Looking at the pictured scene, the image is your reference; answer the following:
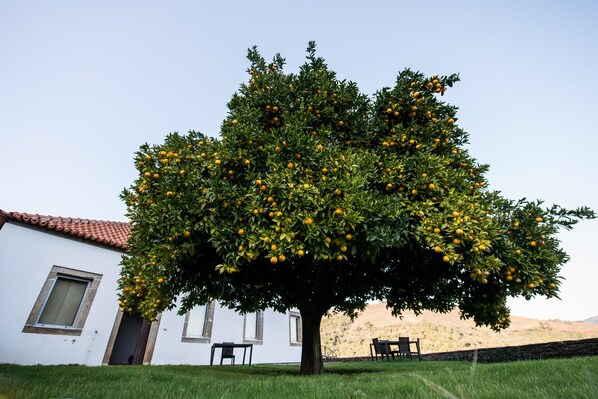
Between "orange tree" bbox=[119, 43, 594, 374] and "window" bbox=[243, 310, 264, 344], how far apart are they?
8764 mm

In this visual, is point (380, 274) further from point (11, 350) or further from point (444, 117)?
point (11, 350)

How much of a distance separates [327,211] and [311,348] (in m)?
4.77

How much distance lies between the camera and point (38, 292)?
10.9m

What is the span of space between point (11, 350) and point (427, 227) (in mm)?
13223

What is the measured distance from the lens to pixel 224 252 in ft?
20.0

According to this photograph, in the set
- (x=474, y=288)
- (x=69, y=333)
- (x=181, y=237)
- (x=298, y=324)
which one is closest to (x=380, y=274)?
(x=474, y=288)

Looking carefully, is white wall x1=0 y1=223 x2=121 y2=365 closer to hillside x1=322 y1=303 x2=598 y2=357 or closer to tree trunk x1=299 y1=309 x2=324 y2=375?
tree trunk x1=299 y1=309 x2=324 y2=375

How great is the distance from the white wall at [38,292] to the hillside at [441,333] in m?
20.1

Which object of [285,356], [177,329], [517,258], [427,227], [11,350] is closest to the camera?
[427,227]

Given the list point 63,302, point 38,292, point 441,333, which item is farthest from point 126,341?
point 441,333

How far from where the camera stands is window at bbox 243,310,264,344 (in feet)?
56.3

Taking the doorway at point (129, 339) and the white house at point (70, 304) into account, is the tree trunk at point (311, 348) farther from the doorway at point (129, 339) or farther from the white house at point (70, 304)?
the doorway at point (129, 339)

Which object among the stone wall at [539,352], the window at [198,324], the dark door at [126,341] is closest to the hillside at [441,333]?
the stone wall at [539,352]

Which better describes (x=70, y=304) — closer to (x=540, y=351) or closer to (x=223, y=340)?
(x=223, y=340)
